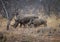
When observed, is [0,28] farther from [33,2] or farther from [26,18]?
[33,2]

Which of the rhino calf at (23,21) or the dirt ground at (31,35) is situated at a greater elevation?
the rhino calf at (23,21)

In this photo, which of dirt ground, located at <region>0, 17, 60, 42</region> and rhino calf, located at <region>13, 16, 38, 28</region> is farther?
rhino calf, located at <region>13, 16, 38, 28</region>

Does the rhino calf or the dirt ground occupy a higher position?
the rhino calf

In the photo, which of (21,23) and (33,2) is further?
(33,2)

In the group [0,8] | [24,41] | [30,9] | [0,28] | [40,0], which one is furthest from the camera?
[40,0]

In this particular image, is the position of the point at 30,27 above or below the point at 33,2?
below

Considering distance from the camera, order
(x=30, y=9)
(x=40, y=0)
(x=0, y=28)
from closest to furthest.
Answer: (x=0, y=28)
(x=30, y=9)
(x=40, y=0)

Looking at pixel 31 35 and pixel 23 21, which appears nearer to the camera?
pixel 31 35

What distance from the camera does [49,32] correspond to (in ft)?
34.2

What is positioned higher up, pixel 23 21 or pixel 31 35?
pixel 23 21

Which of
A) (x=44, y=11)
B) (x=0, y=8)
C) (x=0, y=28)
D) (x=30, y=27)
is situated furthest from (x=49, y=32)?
(x=44, y=11)

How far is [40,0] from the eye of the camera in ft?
56.1

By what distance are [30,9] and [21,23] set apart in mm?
4408

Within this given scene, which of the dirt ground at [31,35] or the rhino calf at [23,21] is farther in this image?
the rhino calf at [23,21]
